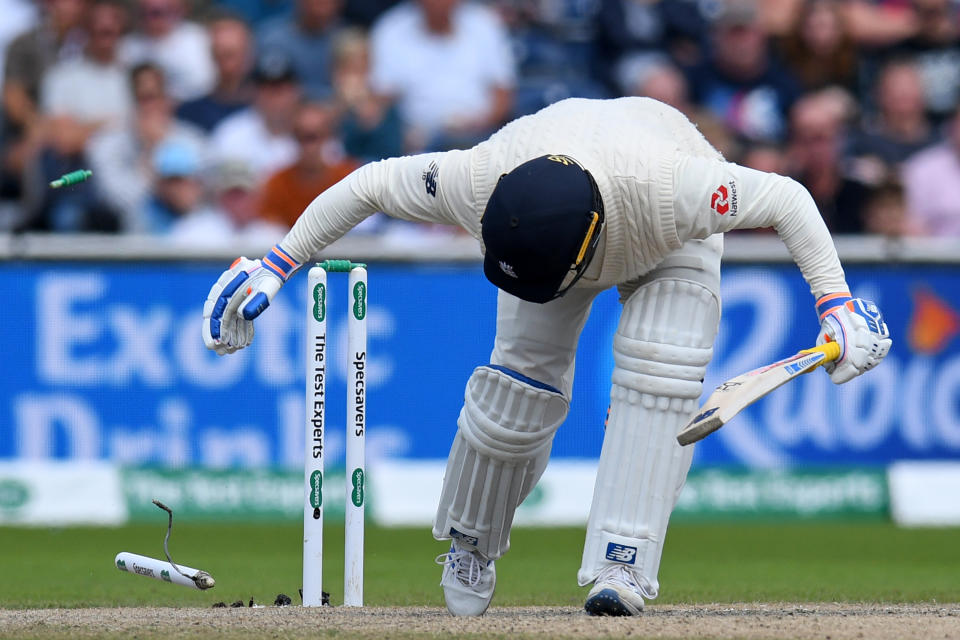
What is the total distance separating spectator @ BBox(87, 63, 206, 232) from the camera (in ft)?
31.7

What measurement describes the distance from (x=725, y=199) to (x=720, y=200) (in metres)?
0.02

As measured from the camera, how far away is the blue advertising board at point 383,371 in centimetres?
855

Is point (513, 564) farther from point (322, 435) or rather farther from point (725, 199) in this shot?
point (725, 199)

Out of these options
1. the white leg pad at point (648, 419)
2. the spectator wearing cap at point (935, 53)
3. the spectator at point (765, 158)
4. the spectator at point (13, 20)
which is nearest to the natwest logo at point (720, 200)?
the white leg pad at point (648, 419)

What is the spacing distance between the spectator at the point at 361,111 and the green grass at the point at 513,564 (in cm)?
267

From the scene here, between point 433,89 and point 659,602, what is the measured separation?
568cm

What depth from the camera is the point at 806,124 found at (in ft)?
33.2

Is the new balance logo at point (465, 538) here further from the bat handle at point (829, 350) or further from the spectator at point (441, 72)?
the spectator at point (441, 72)

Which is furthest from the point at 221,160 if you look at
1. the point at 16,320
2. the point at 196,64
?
the point at 16,320

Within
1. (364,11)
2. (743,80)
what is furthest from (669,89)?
(364,11)

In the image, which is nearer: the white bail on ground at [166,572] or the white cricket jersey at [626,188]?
the white cricket jersey at [626,188]

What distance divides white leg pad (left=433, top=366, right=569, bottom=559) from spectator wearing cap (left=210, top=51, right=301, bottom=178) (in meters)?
5.28

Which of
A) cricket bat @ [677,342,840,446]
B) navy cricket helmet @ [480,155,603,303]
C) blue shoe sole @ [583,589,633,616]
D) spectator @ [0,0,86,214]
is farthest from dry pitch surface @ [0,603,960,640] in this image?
spectator @ [0,0,86,214]

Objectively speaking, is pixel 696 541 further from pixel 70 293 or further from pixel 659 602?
pixel 70 293
